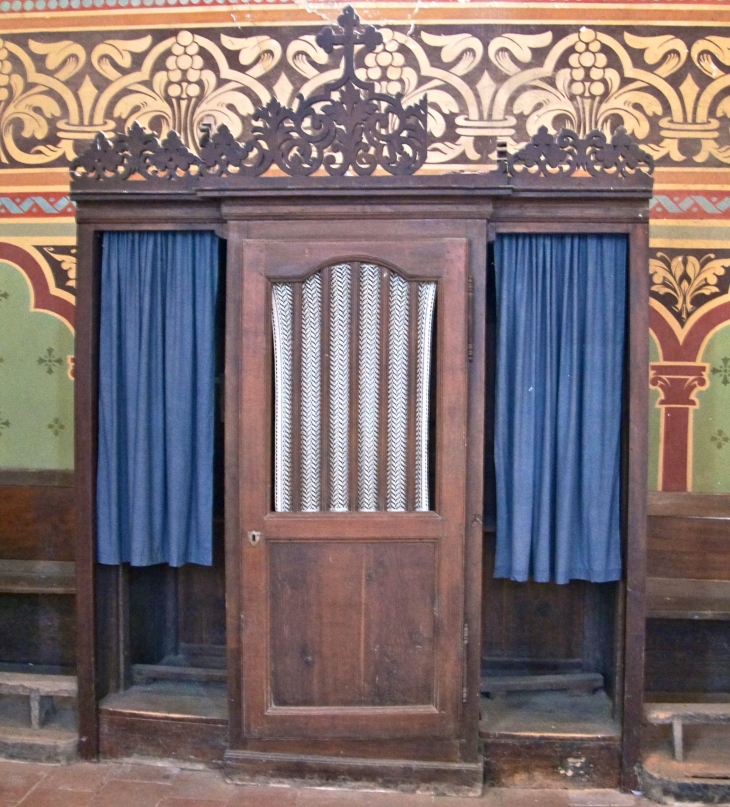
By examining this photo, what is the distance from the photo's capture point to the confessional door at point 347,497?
8.20 feet

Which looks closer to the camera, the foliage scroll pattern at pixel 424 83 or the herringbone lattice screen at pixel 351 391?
the herringbone lattice screen at pixel 351 391

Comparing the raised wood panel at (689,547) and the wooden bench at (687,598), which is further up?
the raised wood panel at (689,547)

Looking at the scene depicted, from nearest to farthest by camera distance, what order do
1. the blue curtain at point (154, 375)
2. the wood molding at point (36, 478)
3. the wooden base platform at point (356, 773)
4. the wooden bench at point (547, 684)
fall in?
the wooden base platform at point (356, 773) < the blue curtain at point (154, 375) < the wooden bench at point (547, 684) < the wood molding at point (36, 478)

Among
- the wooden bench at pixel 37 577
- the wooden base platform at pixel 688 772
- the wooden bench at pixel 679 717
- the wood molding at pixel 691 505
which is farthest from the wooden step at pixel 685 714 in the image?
the wooden bench at pixel 37 577

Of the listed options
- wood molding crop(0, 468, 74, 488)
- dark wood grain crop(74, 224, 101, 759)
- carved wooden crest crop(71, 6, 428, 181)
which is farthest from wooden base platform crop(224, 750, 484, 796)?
carved wooden crest crop(71, 6, 428, 181)

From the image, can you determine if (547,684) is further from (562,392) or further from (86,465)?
(86,465)

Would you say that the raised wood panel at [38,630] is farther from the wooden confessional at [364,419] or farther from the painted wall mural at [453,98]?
the wooden confessional at [364,419]

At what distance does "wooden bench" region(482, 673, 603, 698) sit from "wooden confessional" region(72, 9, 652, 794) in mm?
215

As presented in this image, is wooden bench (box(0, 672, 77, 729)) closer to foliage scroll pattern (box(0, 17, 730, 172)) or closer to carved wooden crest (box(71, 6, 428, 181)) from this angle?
carved wooden crest (box(71, 6, 428, 181))

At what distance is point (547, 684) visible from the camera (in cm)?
287

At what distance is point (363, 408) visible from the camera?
2.54 m

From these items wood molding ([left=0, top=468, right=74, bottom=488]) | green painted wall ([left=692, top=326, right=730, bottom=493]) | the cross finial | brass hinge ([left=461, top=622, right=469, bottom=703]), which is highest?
the cross finial

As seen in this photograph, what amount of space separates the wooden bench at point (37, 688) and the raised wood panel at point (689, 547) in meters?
2.23

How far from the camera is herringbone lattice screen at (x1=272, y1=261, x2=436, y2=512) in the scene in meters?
2.50
